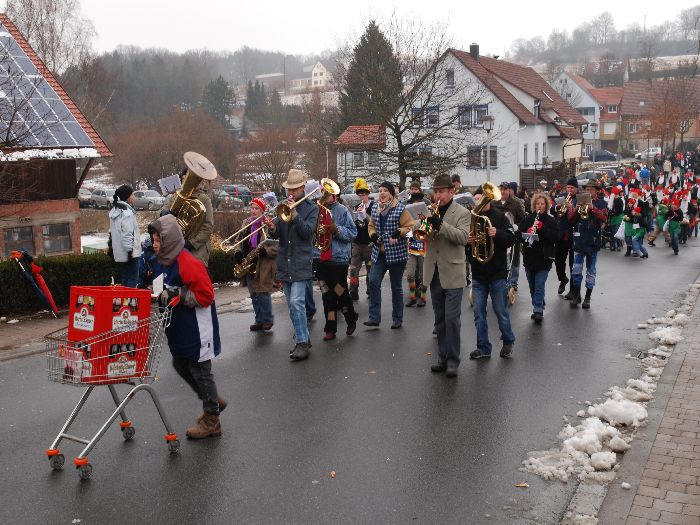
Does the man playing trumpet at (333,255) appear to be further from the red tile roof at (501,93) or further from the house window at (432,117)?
the red tile roof at (501,93)

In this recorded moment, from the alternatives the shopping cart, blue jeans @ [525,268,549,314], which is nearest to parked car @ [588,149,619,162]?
blue jeans @ [525,268,549,314]

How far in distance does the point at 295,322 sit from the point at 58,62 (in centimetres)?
A: 3951

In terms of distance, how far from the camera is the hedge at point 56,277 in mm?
12086

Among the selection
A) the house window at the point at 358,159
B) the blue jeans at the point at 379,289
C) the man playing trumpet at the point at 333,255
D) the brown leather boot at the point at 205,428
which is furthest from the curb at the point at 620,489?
the house window at the point at 358,159

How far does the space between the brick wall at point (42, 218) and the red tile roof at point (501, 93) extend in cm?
2822

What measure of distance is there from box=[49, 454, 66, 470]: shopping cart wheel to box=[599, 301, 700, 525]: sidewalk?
3918 mm

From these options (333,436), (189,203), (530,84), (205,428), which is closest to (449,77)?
(189,203)

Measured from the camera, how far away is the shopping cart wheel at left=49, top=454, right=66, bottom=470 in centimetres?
602

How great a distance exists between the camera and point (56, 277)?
12.7 metres

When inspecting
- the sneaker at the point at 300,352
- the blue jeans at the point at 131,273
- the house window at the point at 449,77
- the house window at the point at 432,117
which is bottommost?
the sneaker at the point at 300,352

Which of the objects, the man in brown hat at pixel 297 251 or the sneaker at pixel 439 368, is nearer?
the sneaker at pixel 439 368

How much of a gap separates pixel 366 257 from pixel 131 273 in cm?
382

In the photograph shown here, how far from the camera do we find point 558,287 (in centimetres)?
1459

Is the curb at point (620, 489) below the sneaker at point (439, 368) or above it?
below
